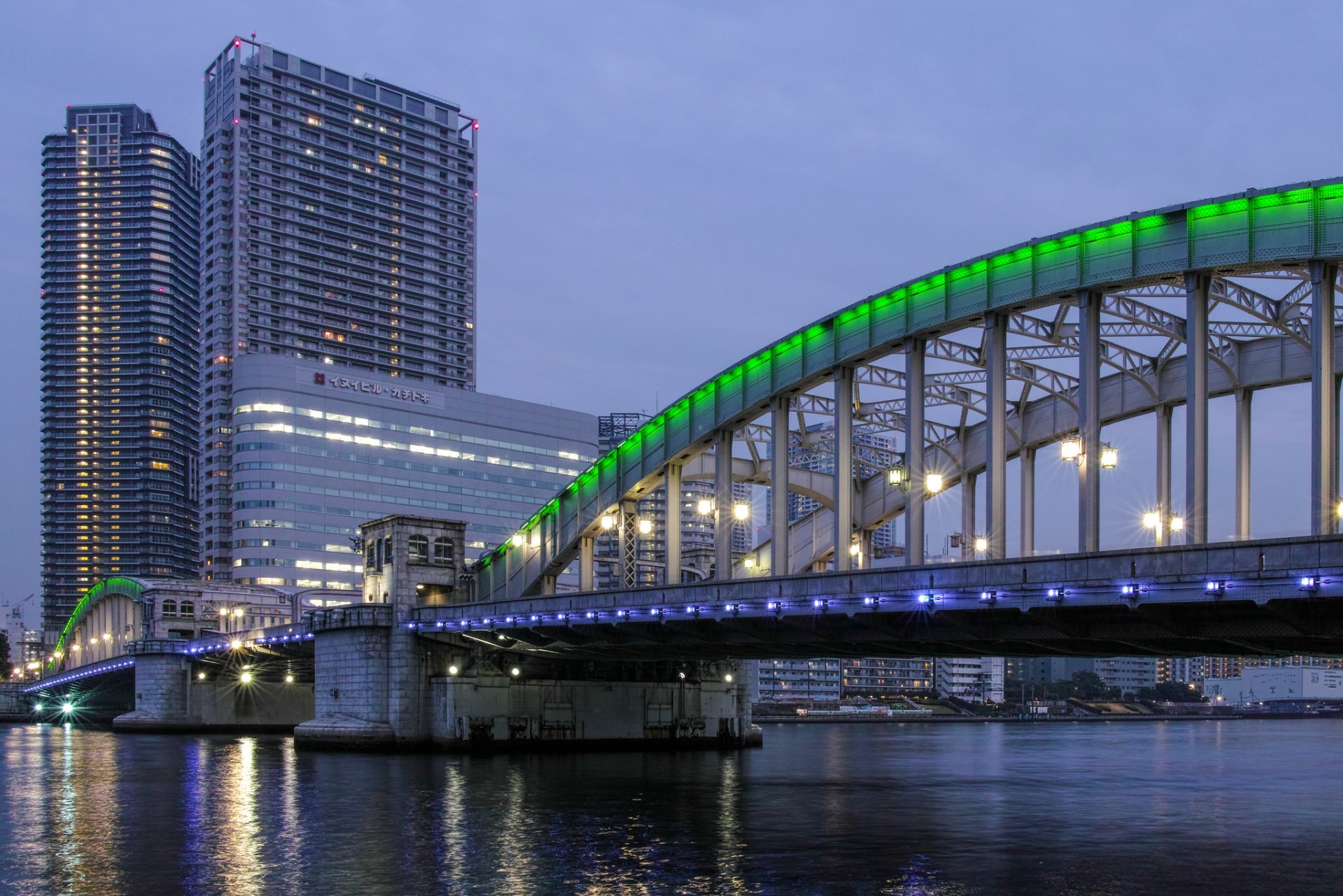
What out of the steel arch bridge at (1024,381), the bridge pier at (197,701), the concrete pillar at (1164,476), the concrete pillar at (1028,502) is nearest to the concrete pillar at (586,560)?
the steel arch bridge at (1024,381)

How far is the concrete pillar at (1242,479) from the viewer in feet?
176

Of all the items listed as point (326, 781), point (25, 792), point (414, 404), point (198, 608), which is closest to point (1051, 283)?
point (326, 781)

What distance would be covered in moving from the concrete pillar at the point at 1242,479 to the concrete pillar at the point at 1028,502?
25.7 ft

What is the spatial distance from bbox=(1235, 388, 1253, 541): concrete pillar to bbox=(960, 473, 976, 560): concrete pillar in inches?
482

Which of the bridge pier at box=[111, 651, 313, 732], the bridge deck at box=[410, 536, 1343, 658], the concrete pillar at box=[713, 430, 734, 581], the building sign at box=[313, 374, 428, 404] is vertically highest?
the building sign at box=[313, 374, 428, 404]

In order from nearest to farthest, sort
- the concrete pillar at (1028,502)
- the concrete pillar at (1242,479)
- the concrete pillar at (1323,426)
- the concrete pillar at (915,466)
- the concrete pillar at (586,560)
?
the concrete pillar at (1323,426), the concrete pillar at (1242,479), the concrete pillar at (1028,502), the concrete pillar at (915,466), the concrete pillar at (586,560)

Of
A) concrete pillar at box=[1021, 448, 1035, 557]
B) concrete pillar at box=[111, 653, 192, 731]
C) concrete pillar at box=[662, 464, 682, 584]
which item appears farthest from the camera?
concrete pillar at box=[111, 653, 192, 731]

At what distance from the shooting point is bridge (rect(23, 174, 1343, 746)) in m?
45.3

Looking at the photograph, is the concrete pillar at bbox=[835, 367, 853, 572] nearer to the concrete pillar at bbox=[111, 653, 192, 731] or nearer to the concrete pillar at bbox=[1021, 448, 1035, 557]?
the concrete pillar at bbox=[1021, 448, 1035, 557]

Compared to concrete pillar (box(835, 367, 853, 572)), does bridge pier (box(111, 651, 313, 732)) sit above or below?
below

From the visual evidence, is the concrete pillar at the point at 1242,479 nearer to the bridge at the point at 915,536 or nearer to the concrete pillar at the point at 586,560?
the bridge at the point at 915,536

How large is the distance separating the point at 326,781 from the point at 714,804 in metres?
18.4

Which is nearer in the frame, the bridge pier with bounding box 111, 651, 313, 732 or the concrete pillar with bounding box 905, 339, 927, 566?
the concrete pillar with bounding box 905, 339, 927, 566

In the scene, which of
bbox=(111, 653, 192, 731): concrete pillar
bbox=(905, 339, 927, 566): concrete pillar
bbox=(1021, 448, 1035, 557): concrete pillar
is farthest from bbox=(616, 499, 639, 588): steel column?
bbox=(111, 653, 192, 731): concrete pillar
